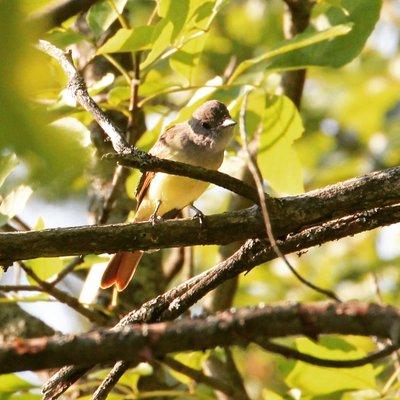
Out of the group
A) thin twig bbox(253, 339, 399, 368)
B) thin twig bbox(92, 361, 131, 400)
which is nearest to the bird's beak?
thin twig bbox(92, 361, 131, 400)

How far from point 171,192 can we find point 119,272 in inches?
19.4

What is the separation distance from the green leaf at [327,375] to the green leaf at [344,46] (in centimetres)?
114

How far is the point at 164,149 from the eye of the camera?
4.44 meters

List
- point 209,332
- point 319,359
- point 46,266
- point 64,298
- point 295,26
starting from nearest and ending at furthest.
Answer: point 209,332, point 319,359, point 46,266, point 64,298, point 295,26

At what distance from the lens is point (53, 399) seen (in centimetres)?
259

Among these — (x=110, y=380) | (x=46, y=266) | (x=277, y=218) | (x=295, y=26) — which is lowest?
(x=110, y=380)

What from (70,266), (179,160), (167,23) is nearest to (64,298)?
(70,266)

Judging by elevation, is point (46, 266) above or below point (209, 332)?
above

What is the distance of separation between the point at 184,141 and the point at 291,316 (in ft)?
10.3

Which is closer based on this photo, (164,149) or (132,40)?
(132,40)

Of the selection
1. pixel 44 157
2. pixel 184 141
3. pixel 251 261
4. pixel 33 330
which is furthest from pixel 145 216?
pixel 44 157

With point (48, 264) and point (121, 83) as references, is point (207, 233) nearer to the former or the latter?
point (48, 264)

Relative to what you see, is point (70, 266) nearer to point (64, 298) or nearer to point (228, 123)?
point (64, 298)

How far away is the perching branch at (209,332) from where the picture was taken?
1.46 metres
